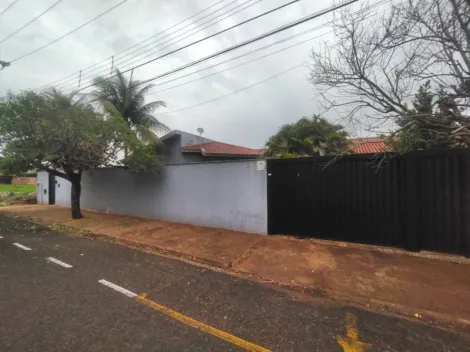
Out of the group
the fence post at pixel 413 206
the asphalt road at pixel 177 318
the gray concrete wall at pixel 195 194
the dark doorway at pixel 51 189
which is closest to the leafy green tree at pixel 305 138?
the gray concrete wall at pixel 195 194

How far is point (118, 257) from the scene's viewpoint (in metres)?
5.65

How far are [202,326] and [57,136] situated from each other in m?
8.86

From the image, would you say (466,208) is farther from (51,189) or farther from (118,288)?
(51,189)

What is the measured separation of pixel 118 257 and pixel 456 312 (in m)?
5.80

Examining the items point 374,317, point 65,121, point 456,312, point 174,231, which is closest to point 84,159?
point 65,121

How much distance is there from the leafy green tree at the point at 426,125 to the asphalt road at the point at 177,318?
3.79m

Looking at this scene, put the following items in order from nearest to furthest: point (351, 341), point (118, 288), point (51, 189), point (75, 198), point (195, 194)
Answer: point (351, 341) < point (118, 288) < point (195, 194) < point (75, 198) < point (51, 189)

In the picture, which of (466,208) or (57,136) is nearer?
(466,208)

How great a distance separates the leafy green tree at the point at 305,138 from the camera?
514 inches

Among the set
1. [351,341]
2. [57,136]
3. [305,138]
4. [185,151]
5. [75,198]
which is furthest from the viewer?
[185,151]

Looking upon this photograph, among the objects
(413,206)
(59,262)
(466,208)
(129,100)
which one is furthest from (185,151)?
(466,208)

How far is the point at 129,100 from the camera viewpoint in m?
15.7

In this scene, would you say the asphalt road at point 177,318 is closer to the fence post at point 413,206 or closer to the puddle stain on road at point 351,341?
the puddle stain on road at point 351,341

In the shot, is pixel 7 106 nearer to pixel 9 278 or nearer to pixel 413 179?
pixel 9 278
